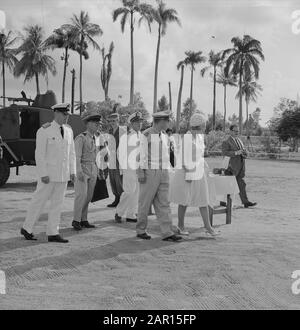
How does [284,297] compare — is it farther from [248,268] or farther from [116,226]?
[116,226]

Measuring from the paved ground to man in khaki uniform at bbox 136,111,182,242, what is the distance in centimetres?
36

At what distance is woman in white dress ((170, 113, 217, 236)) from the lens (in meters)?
7.16

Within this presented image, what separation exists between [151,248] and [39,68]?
49.6 metres

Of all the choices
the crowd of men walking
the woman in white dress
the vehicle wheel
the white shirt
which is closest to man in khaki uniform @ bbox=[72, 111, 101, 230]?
the crowd of men walking

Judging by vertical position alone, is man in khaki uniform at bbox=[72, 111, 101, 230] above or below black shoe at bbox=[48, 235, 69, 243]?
above

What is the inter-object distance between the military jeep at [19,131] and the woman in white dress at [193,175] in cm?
804

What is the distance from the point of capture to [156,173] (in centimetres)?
687

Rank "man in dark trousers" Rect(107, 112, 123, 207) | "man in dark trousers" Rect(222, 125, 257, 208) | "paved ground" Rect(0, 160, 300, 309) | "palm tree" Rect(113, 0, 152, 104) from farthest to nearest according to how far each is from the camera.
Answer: "palm tree" Rect(113, 0, 152, 104) < "man in dark trousers" Rect(222, 125, 257, 208) < "man in dark trousers" Rect(107, 112, 123, 207) < "paved ground" Rect(0, 160, 300, 309)

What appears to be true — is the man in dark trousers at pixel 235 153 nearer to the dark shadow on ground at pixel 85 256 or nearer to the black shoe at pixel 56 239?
the dark shadow on ground at pixel 85 256

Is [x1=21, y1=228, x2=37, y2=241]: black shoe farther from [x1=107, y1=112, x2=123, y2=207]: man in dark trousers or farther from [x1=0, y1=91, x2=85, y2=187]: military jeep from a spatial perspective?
[x1=0, y1=91, x2=85, y2=187]: military jeep

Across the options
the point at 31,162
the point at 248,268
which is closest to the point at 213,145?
the point at 31,162

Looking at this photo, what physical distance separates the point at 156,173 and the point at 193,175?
1.88 feet

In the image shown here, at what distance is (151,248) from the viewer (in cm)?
652

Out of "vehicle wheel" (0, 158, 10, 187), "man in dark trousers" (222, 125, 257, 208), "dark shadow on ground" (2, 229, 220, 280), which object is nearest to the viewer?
"dark shadow on ground" (2, 229, 220, 280)
